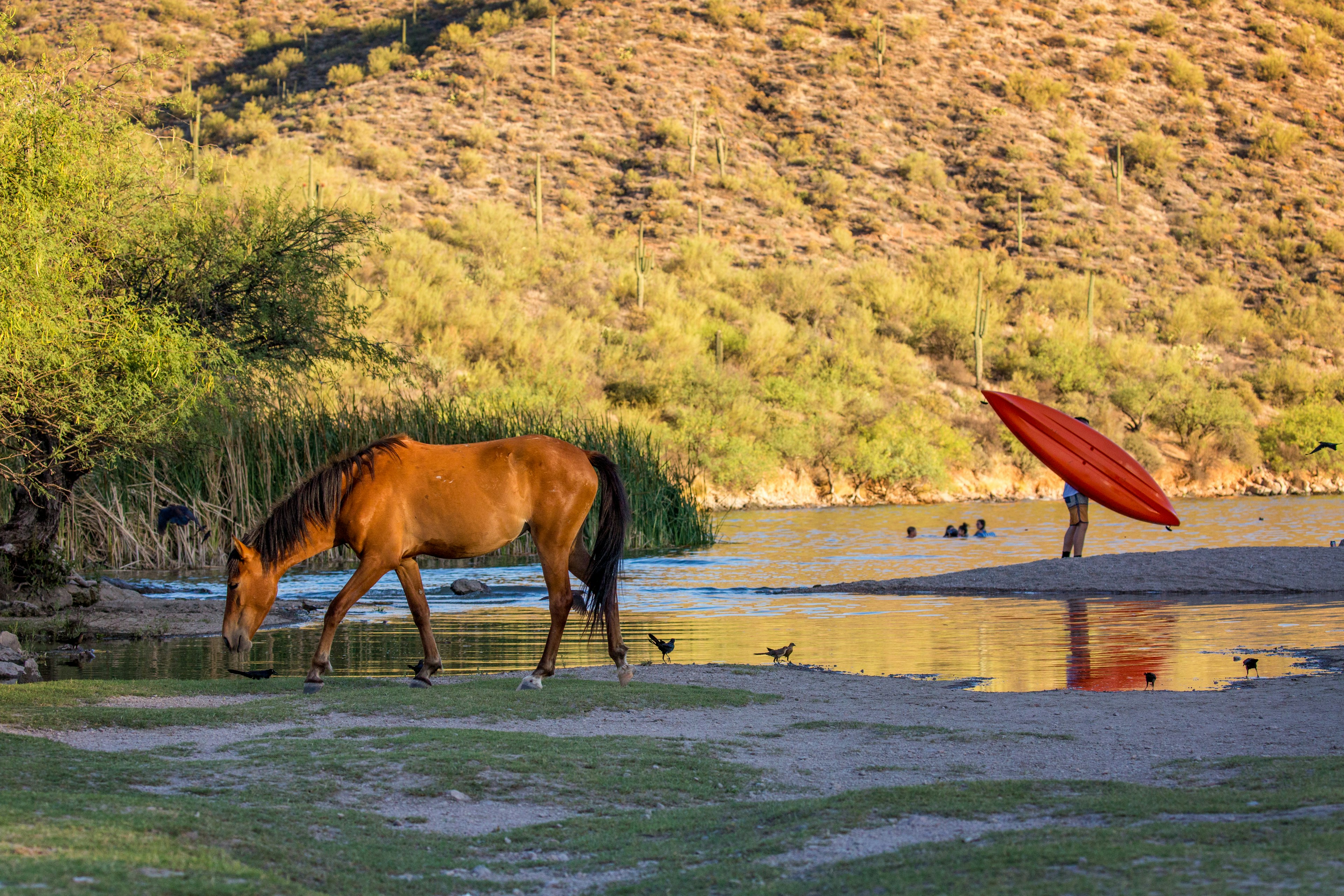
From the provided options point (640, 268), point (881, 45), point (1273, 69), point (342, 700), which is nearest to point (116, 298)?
point (342, 700)

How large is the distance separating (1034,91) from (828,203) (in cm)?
1567

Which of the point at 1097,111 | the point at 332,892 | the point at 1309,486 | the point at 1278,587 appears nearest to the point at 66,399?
the point at 332,892

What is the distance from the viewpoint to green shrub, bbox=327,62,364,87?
72438mm

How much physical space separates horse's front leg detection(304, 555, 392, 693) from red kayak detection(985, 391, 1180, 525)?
14164mm

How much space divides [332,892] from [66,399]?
10474 mm

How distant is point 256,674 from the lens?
424 inches

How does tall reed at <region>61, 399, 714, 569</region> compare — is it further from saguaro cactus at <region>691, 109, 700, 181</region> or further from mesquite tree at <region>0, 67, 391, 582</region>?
saguaro cactus at <region>691, 109, 700, 181</region>

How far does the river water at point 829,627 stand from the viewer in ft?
39.5

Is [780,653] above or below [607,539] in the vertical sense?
below

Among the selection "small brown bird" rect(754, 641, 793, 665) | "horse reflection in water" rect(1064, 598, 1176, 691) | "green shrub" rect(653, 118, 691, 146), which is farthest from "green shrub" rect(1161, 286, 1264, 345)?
"small brown bird" rect(754, 641, 793, 665)

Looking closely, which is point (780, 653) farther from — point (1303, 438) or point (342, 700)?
point (1303, 438)

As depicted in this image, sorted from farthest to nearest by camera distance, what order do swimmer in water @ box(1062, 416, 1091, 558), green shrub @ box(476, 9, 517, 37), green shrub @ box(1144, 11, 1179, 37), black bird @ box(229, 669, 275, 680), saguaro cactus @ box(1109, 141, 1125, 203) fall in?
green shrub @ box(1144, 11, 1179, 37) < green shrub @ box(476, 9, 517, 37) < saguaro cactus @ box(1109, 141, 1125, 203) < swimmer in water @ box(1062, 416, 1091, 558) < black bird @ box(229, 669, 275, 680)

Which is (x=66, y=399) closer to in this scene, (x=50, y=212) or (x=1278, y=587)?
(x=50, y=212)

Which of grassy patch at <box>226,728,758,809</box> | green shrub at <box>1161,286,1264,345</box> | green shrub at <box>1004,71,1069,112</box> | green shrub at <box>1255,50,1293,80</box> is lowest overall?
green shrub at <box>1161,286,1264,345</box>
